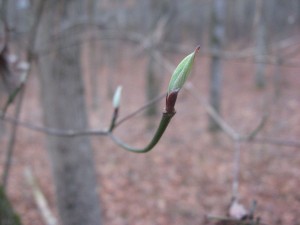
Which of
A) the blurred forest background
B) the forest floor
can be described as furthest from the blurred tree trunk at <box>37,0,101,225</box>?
the forest floor

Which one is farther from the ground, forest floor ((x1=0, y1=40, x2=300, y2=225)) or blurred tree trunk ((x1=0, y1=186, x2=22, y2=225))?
blurred tree trunk ((x1=0, y1=186, x2=22, y2=225))

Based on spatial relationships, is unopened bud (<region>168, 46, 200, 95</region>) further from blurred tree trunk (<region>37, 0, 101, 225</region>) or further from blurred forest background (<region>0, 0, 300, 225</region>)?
blurred tree trunk (<region>37, 0, 101, 225</region>)

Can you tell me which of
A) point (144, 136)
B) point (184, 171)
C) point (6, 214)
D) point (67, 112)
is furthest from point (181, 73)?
point (144, 136)

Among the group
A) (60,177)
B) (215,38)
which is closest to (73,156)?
(60,177)

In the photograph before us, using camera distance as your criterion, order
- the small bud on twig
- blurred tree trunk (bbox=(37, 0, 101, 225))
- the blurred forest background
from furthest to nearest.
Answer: blurred tree trunk (bbox=(37, 0, 101, 225))
the blurred forest background
the small bud on twig

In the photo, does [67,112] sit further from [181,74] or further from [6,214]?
[181,74]
